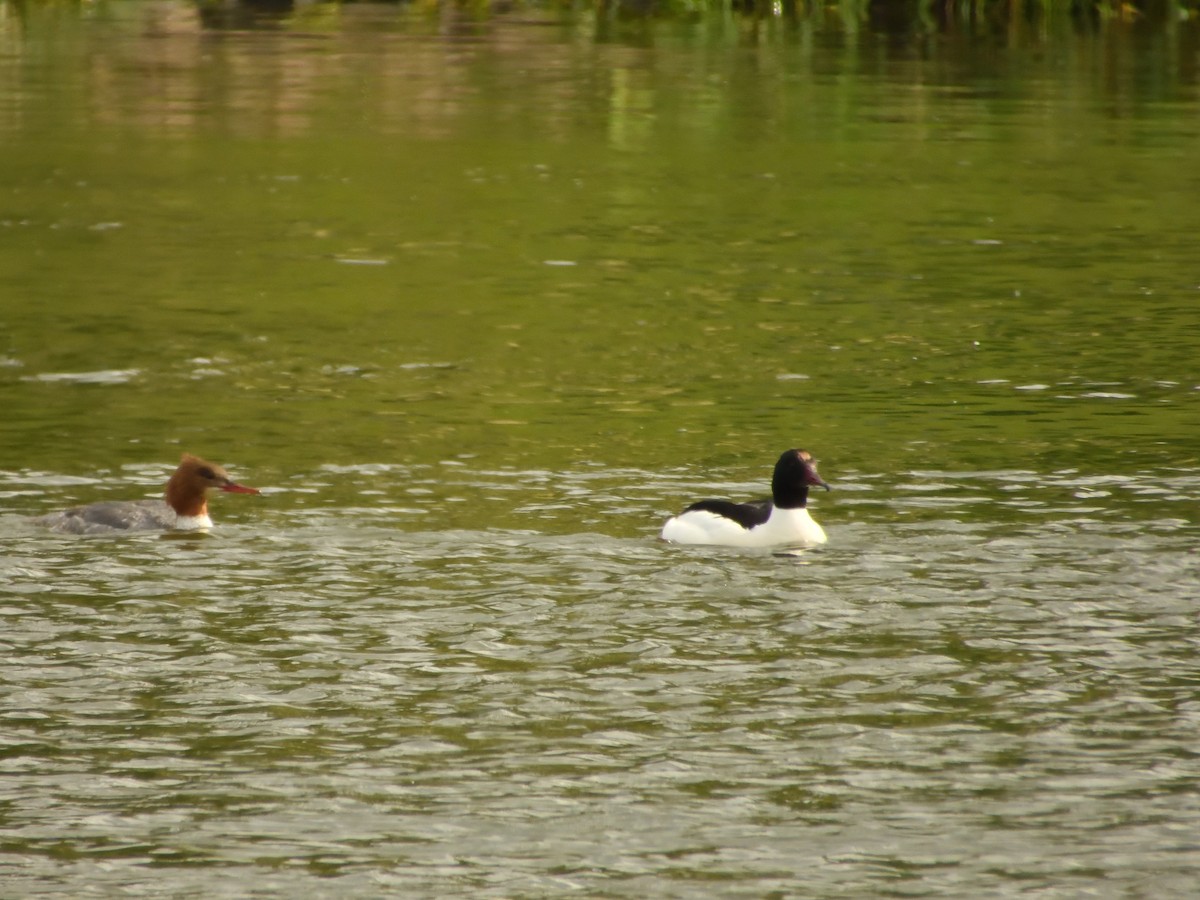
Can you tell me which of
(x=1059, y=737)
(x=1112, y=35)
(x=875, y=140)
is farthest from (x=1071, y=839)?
(x=1112, y=35)

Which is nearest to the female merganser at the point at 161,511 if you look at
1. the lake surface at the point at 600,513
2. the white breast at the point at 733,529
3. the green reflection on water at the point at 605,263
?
the lake surface at the point at 600,513

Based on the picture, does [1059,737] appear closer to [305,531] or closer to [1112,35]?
[305,531]

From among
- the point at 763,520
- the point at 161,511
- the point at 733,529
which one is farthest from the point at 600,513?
the point at 161,511

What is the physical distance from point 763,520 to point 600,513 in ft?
4.10

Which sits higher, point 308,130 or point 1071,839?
point 308,130

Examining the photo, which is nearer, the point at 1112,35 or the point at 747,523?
the point at 747,523

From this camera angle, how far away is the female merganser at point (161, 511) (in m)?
14.7

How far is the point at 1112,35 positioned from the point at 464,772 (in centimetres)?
4539

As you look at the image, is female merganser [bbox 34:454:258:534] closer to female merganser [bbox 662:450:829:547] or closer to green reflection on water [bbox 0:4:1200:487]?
green reflection on water [bbox 0:4:1200:487]

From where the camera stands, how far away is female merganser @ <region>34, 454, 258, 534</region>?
14684mm

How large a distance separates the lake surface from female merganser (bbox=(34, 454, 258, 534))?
0.62 ft

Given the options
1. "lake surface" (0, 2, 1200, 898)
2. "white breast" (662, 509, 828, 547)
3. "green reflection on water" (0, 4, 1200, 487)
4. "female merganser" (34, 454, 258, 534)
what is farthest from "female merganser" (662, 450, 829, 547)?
"female merganser" (34, 454, 258, 534)

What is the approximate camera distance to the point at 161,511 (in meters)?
15.0

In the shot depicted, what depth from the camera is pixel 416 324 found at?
23.0m
